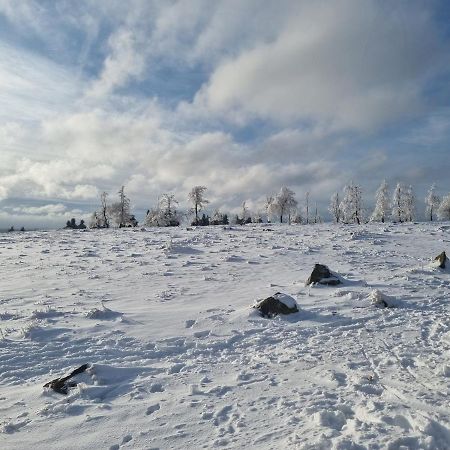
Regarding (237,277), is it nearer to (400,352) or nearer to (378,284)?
(378,284)

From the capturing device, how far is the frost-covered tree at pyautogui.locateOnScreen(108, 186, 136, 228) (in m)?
74.2

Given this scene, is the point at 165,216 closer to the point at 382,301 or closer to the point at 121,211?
the point at 121,211

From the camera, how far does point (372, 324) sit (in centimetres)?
1051

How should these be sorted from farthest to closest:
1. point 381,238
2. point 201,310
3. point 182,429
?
point 381,238 < point 201,310 < point 182,429

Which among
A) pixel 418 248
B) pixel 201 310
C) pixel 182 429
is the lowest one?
pixel 182 429

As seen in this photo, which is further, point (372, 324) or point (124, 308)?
point (124, 308)

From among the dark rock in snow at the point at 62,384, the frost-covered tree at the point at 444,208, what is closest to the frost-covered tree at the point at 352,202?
the frost-covered tree at the point at 444,208

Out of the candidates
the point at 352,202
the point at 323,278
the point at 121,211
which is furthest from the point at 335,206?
the point at 323,278

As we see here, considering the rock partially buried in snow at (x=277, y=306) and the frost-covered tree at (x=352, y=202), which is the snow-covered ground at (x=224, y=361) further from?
the frost-covered tree at (x=352, y=202)

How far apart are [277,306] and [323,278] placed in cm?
440

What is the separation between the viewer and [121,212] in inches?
2955

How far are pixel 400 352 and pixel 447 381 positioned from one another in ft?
5.02

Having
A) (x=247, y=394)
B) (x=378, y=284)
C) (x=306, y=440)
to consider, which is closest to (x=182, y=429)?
(x=247, y=394)

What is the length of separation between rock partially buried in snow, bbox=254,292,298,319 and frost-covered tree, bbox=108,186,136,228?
6529 centimetres
